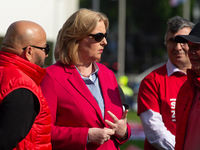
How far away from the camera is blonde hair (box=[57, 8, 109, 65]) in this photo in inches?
129

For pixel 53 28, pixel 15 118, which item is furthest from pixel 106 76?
pixel 53 28

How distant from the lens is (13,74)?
2.24 m

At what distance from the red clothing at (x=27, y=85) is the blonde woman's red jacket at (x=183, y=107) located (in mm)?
1240

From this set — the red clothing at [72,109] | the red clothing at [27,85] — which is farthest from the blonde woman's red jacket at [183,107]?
the red clothing at [27,85]

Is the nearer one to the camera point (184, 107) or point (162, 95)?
point (184, 107)

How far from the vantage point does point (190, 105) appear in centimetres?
303

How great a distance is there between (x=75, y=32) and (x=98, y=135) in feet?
3.42

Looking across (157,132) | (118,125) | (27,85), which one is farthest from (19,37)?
(157,132)

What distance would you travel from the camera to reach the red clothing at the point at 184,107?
3018 mm

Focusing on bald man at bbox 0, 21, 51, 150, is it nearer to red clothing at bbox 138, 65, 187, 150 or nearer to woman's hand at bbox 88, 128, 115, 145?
woman's hand at bbox 88, 128, 115, 145

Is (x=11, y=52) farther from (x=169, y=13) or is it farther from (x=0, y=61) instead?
(x=169, y=13)

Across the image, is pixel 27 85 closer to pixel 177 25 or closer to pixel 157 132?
pixel 157 132

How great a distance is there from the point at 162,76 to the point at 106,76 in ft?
2.47

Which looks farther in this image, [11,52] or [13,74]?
[11,52]
